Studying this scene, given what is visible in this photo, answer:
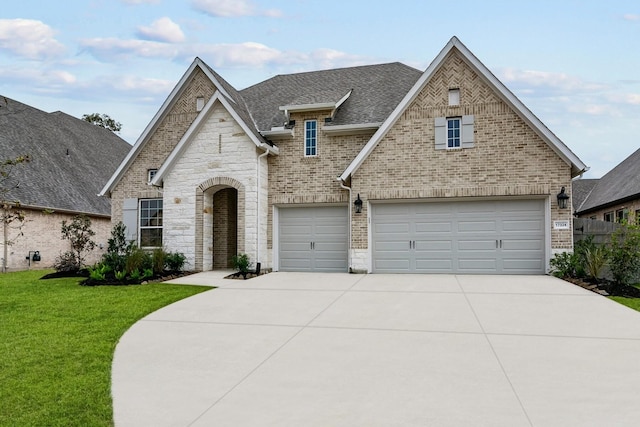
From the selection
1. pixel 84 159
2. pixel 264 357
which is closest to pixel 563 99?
pixel 264 357

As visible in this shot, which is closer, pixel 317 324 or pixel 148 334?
pixel 148 334

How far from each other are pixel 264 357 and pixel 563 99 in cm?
2186

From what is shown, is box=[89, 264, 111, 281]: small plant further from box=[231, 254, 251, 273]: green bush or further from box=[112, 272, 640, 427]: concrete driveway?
box=[112, 272, 640, 427]: concrete driveway

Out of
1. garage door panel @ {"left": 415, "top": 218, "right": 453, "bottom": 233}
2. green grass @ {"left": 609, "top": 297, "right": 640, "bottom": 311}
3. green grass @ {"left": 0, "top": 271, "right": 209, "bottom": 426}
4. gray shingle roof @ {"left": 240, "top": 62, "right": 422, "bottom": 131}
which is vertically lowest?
green grass @ {"left": 609, "top": 297, "right": 640, "bottom": 311}

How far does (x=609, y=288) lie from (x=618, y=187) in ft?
50.9

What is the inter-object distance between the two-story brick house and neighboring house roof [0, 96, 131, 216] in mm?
7424

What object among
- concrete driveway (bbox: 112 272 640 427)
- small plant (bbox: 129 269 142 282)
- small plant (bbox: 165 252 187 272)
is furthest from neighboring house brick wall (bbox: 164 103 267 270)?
concrete driveway (bbox: 112 272 640 427)

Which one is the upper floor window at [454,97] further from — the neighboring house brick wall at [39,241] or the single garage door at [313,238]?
the neighboring house brick wall at [39,241]

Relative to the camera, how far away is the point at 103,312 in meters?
8.99

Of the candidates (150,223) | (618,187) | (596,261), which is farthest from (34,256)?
(618,187)

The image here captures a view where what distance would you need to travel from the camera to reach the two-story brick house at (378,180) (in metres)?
14.6

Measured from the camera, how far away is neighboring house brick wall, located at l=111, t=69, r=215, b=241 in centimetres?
1869

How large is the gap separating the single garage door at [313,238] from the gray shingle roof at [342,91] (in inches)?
135

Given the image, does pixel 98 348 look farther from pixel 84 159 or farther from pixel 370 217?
pixel 84 159
